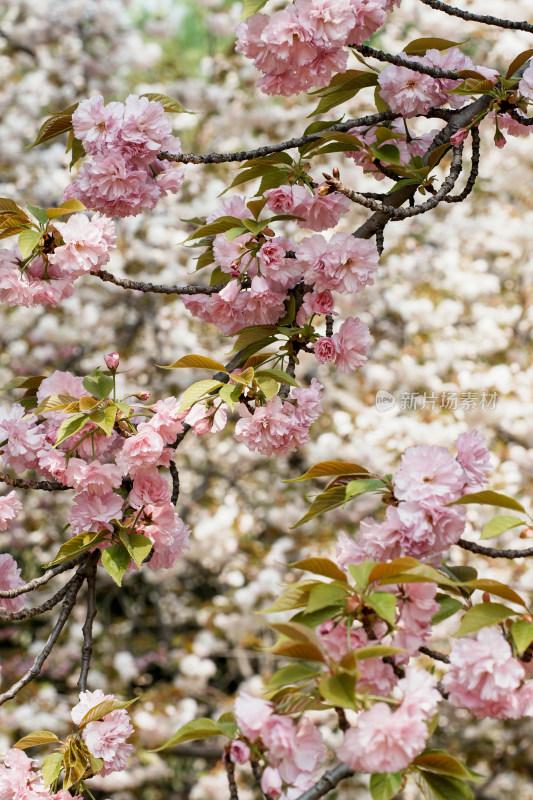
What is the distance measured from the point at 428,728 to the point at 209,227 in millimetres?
720

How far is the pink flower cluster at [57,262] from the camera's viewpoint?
47.2 inches

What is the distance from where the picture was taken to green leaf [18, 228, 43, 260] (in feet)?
3.68

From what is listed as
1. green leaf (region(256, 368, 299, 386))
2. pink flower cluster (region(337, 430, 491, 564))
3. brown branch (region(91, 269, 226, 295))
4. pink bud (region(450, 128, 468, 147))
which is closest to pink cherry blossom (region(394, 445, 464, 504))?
pink flower cluster (region(337, 430, 491, 564))

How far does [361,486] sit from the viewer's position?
0.94 metres

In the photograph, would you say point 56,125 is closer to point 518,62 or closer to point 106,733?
point 518,62

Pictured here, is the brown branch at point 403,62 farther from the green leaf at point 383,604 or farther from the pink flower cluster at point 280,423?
the green leaf at point 383,604

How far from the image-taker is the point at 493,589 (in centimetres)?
83

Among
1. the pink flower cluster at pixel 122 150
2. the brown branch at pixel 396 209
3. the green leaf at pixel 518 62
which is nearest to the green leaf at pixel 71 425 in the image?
the pink flower cluster at pixel 122 150

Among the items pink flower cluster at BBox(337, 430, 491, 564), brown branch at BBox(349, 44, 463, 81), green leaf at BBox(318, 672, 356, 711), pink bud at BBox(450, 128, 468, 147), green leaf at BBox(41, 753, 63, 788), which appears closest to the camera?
green leaf at BBox(318, 672, 356, 711)

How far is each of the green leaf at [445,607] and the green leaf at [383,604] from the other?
5.1 inches

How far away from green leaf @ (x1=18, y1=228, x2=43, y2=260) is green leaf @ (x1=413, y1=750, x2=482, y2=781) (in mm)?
765

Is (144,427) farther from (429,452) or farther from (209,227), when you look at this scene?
(429,452)

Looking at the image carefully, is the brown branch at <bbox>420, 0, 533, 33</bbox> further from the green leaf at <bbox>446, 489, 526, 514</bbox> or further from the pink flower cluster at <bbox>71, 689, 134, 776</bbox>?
the pink flower cluster at <bbox>71, 689, 134, 776</bbox>

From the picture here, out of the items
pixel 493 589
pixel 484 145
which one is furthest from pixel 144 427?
pixel 484 145
